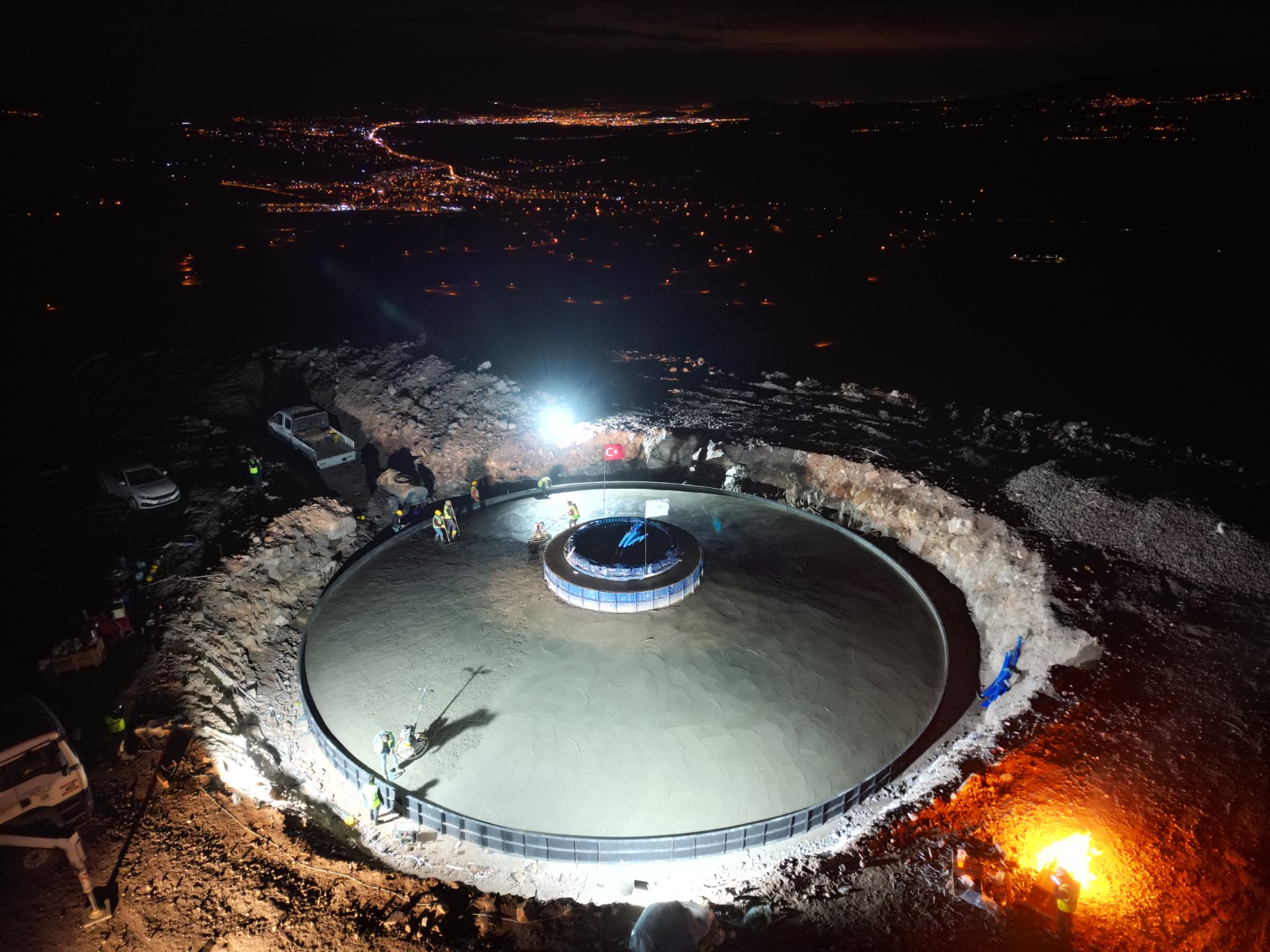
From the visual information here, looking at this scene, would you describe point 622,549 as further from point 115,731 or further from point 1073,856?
point 115,731

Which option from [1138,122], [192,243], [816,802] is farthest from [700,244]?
[1138,122]

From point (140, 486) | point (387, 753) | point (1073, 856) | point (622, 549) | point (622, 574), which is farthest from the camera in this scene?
point (140, 486)

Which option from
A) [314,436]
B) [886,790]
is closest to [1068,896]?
[886,790]

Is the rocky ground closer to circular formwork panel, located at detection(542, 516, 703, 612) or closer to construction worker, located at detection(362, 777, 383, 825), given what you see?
construction worker, located at detection(362, 777, 383, 825)

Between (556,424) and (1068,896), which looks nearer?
(1068,896)

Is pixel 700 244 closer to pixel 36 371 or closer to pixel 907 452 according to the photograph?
pixel 907 452

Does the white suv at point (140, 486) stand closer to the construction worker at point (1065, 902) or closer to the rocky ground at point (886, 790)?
the rocky ground at point (886, 790)

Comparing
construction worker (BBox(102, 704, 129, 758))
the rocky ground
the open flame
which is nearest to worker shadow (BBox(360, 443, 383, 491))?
the rocky ground
